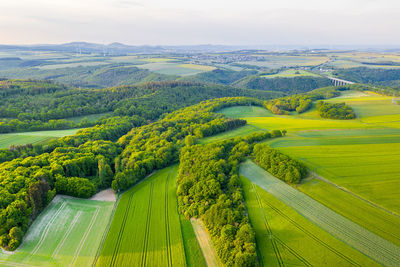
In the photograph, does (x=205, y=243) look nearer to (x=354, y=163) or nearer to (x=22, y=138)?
(x=354, y=163)

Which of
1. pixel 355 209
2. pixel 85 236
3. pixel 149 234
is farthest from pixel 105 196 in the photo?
pixel 355 209

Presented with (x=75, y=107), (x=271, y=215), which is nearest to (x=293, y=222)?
(x=271, y=215)

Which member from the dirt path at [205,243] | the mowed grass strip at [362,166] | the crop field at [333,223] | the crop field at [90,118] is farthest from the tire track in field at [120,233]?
the crop field at [90,118]

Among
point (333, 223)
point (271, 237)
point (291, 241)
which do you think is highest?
point (333, 223)

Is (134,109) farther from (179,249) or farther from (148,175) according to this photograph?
(179,249)

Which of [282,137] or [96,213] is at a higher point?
[282,137]

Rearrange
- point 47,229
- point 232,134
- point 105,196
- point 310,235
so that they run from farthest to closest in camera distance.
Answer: point 232,134
point 105,196
point 47,229
point 310,235

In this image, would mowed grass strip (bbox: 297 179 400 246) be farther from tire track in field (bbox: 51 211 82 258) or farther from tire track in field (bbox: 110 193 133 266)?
tire track in field (bbox: 51 211 82 258)
